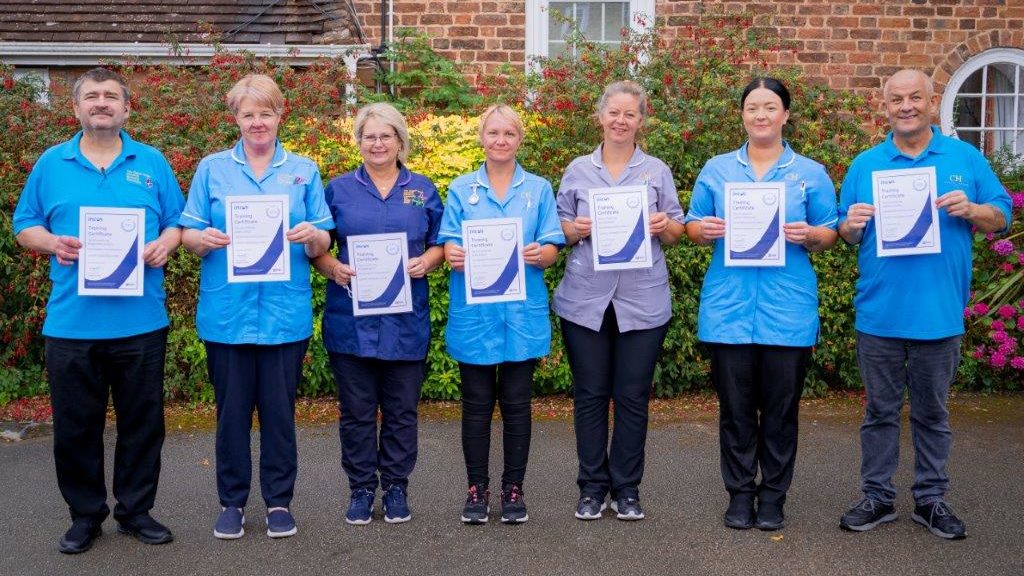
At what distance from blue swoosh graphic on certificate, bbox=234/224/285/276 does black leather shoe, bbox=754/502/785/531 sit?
8.22 feet

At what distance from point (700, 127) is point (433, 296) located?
2.34 m

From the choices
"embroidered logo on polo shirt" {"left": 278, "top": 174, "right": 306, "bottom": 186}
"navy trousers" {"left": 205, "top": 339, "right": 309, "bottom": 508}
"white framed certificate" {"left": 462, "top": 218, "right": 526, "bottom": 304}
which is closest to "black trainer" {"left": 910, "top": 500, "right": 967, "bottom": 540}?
"white framed certificate" {"left": 462, "top": 218, "right": 526, "bottom": 304}

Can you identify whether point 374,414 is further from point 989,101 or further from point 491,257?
point 989,101

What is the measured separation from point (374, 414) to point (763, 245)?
1958 mm

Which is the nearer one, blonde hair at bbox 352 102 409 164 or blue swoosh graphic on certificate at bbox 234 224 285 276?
blue swoosh graphic on certificate at bbox 234 224 285 276

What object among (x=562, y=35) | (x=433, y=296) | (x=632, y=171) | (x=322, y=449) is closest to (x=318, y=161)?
(x=433, y=296)

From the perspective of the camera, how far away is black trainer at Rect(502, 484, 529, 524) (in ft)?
15.7

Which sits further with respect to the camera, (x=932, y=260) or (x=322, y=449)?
(x=322, y=449)

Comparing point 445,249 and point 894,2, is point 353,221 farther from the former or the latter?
point 894,2

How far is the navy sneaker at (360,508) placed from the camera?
477 cm

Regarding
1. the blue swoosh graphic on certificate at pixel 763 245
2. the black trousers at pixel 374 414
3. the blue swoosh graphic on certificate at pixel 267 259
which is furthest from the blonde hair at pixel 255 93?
the blue swoosh graphic on certificate at pixel 763 245

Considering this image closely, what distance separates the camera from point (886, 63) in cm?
1033

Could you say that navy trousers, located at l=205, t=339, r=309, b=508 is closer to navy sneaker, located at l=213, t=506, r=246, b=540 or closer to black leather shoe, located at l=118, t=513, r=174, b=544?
navy sneaker, located at l=213, t=506, r=246, b=540

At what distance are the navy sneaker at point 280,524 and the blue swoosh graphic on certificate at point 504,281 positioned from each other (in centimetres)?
135
